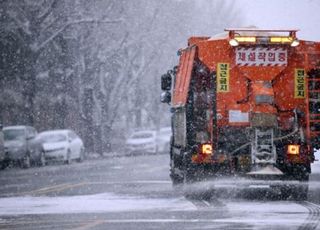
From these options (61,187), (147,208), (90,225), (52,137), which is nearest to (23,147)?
(52,137)

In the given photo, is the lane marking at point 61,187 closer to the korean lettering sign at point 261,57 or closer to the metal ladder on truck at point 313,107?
the korean lettering sign at point 261,57

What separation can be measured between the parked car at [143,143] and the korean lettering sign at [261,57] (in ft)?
118

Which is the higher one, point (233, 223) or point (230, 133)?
point (230, 133)

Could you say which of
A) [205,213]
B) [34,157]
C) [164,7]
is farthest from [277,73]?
[164,7]

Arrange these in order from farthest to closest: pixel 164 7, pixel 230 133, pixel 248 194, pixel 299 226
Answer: pixel 164 7, pixel 248 194, pixel 230 133, pixel 299 226

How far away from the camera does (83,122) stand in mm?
55750

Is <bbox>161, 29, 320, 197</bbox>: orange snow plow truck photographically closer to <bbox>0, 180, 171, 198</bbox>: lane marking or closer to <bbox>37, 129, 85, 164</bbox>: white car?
<bbox>0, 180, 171, 198</bbox>: lane marking

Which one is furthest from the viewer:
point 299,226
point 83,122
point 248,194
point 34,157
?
point 83,122

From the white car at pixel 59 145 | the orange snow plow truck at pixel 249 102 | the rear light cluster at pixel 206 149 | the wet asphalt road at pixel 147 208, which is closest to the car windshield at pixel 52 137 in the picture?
the white car at pixel 59 145

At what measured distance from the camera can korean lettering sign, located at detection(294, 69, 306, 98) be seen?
1877cm

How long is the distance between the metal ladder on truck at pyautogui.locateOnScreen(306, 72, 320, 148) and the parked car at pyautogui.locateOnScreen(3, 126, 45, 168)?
75.0 ft

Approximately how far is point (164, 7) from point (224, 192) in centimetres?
4537

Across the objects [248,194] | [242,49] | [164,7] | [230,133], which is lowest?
[248,194]

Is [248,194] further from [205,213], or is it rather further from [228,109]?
[205,213]
